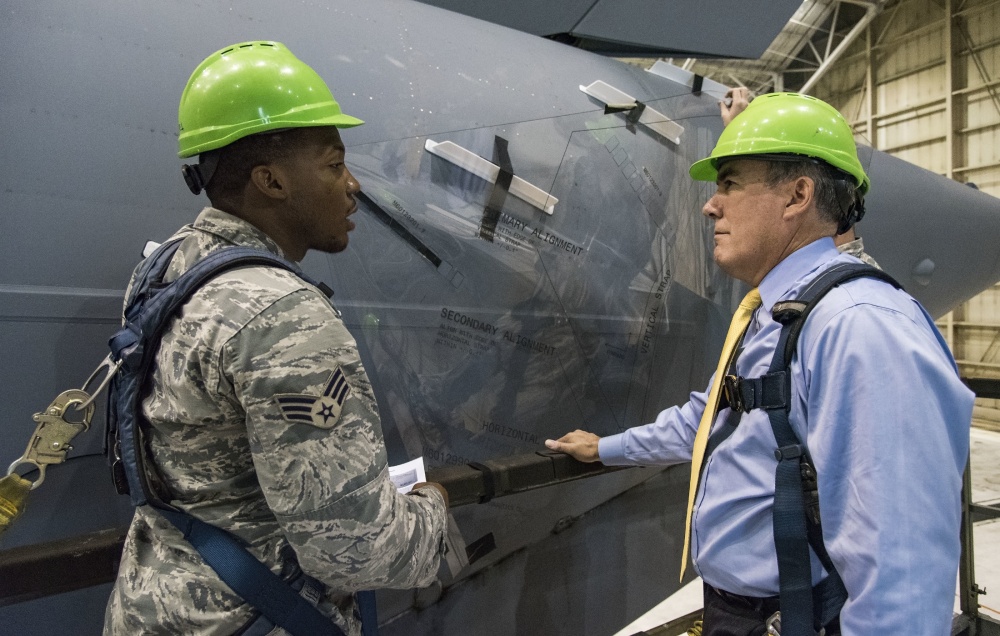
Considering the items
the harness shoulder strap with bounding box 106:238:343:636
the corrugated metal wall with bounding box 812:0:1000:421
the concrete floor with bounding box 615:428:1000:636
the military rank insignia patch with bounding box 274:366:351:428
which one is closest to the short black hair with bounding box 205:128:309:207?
the harness shoulder strap with bounding box 106:238:343:636

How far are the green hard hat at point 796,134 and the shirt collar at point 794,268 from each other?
0.17 metres

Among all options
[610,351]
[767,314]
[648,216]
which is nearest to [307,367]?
[767,314]

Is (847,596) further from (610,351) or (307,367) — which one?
(610,351)

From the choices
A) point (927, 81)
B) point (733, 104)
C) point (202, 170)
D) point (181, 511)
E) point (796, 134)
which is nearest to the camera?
point (181, 511)

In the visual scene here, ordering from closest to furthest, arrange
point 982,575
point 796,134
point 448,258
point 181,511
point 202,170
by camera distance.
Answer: point 181,511
point 202,170
point 796,134
point 448,258
point 982,575

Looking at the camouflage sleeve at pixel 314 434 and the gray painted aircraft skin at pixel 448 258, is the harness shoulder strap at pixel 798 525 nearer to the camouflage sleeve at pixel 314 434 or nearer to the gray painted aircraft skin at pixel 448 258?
the camouflage sleeve at pixel 314 434

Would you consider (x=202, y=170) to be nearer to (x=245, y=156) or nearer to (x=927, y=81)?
(x=245, y=156)

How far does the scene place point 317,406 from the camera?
0.95m

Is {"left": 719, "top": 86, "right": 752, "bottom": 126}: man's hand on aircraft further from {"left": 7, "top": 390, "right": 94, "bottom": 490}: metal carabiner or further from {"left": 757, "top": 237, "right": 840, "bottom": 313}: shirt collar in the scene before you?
{"left": 7, "top": 390, "right": 94, "bottom": 490}: metal carabiner

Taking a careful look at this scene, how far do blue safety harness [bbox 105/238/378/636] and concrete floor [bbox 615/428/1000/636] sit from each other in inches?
105

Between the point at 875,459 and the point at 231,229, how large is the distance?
3.74ft

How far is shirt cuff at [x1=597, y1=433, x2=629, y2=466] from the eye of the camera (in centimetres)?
186

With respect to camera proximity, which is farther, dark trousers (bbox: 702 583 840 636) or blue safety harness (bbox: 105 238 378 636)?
dark trousers (bbox: 702 583 840 636)

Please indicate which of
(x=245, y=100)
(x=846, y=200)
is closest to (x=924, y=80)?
(x=846, y=200)
